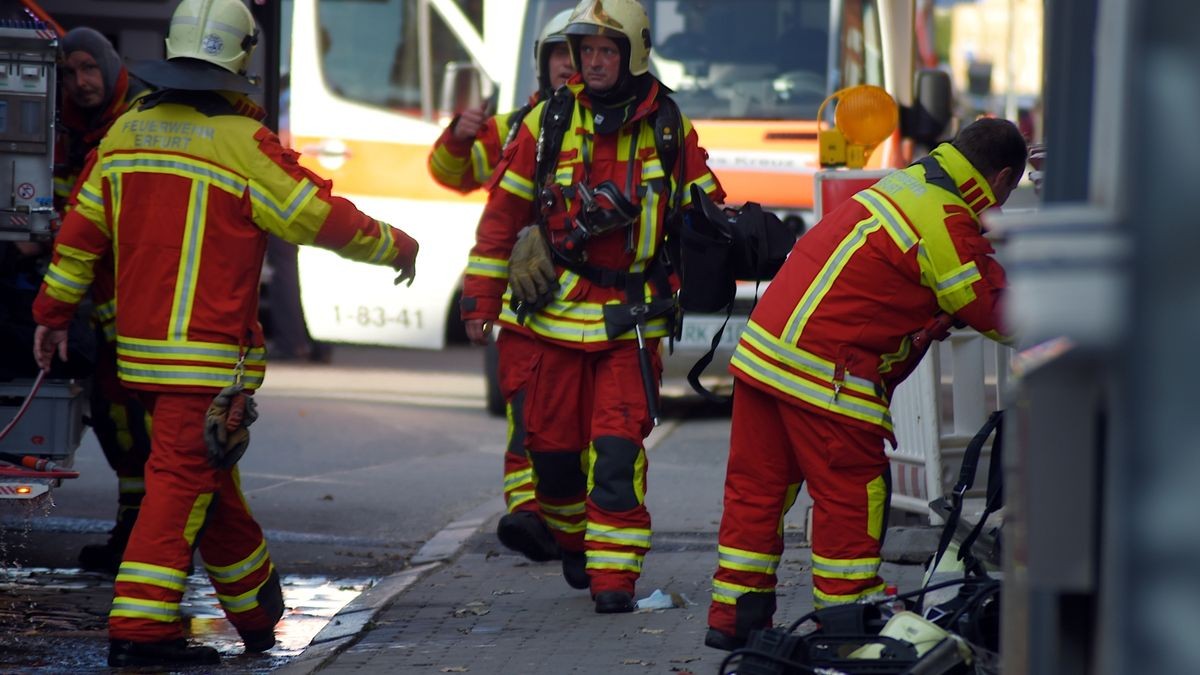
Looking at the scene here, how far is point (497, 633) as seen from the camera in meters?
5.44

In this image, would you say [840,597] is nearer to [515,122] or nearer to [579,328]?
[579,328]

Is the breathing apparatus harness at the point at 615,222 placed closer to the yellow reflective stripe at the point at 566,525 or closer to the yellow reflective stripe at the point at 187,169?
the yellow reflective stripe at the point at 566,525

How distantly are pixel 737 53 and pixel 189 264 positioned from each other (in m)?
6.02

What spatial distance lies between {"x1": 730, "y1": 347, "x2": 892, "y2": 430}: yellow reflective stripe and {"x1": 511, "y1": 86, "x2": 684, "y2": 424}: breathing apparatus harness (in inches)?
41.7

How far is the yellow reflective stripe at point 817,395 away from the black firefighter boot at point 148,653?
5.72 ft

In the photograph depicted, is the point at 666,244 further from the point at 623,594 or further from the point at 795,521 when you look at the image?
the point at 795,521

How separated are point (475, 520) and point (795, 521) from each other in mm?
1311

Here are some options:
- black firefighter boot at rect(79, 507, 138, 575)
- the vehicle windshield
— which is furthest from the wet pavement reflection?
the vehicle windshield

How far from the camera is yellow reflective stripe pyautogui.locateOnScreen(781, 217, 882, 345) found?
4652 millimetres

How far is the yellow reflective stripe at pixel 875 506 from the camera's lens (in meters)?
4.67

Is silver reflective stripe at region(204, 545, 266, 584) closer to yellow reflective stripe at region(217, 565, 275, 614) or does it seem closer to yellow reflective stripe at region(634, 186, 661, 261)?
yellow reflective stripe at region(217, 565, 275, 614)

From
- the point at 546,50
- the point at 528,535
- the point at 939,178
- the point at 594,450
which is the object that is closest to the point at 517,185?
the point at 594,450

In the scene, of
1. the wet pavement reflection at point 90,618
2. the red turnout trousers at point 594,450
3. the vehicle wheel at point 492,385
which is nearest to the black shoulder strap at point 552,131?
the red turnout trousers at point 594,450

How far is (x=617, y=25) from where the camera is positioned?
579 cm
